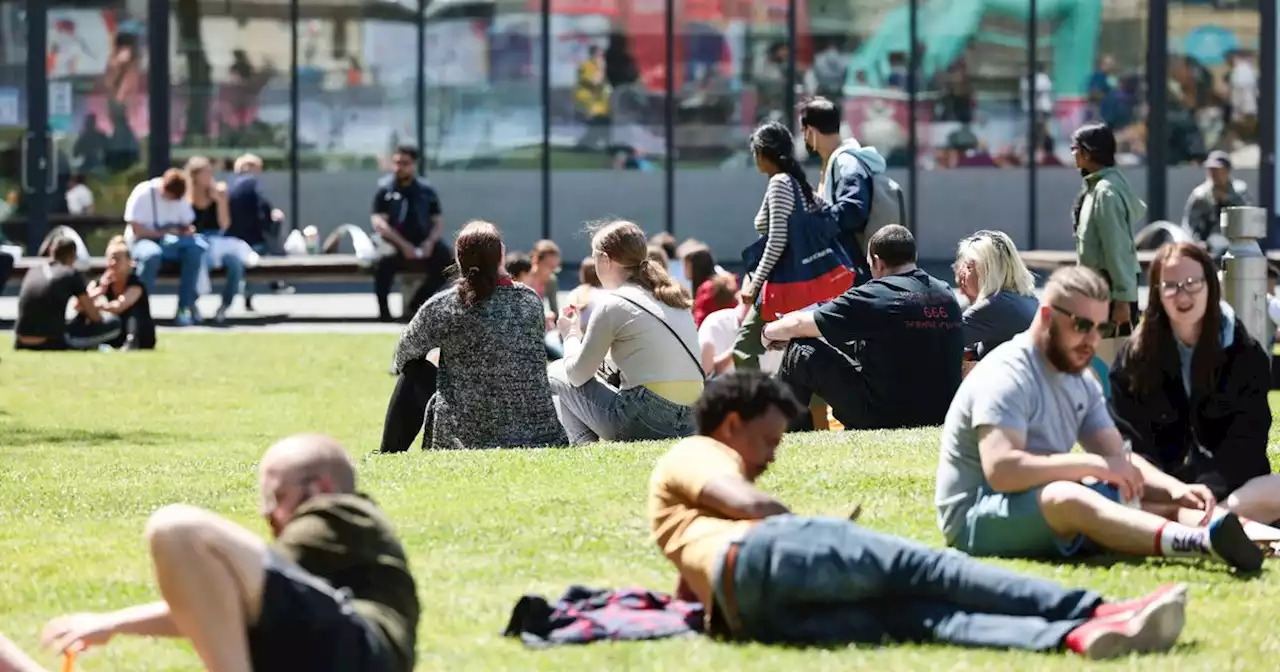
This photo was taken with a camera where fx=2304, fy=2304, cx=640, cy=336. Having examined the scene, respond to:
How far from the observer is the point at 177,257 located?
858 inches

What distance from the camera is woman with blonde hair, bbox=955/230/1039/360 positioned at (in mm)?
11398

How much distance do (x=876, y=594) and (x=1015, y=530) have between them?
1203 mm

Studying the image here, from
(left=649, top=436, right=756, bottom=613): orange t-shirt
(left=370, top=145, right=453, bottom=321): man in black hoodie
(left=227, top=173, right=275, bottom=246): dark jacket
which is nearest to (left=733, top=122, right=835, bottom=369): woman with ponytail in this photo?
(left=649, top=436, right=756, bottom=613): orange t-shirt

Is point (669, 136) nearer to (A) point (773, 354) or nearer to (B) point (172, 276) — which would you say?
(B) point (172, 276)

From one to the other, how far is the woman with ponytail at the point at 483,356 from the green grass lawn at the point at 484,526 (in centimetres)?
37

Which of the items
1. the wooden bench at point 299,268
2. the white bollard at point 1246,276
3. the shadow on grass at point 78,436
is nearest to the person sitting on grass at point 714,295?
the shadow on grass at point 78,436

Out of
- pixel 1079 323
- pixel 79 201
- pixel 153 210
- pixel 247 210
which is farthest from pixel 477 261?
pixel 79 201

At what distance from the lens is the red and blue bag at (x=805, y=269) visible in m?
12.4

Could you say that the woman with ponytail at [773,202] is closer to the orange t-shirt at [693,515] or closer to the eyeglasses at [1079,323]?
the eyeglasses at [1079,323]

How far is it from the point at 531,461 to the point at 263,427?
478 centimetres

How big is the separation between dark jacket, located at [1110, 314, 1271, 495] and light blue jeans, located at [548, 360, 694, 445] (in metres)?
3.44

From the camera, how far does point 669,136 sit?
2767cm

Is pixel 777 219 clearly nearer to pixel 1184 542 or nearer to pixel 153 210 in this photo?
pixel 1184 542

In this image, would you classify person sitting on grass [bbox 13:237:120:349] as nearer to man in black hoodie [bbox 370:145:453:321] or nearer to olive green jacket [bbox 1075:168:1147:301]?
man in black hoodie [bbox 370:145:453:321]
